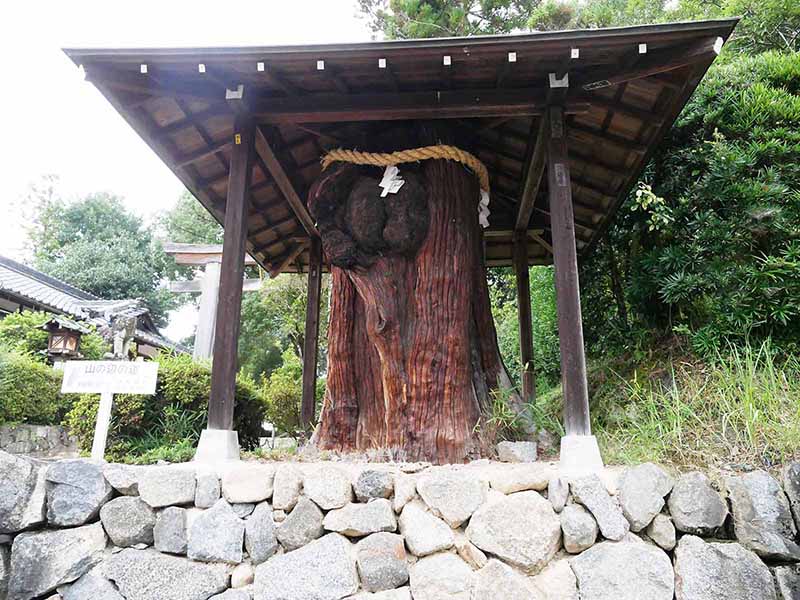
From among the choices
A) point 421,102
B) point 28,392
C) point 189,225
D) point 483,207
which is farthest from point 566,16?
point 189,225

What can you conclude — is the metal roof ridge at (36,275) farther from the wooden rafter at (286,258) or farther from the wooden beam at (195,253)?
the wooden rafter at (286,258)

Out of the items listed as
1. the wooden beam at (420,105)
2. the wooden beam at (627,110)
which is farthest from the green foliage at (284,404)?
the wooden beam at (627,110)

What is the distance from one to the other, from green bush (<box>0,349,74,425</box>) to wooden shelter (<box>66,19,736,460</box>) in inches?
115

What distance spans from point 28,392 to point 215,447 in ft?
13.0

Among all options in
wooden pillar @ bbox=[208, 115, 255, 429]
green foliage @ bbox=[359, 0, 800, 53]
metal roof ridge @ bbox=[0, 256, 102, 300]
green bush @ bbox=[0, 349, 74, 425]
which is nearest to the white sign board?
wooden pillar @ bbox=[208, 115, 255, 429]

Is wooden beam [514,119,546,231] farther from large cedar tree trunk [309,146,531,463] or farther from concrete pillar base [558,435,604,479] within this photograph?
concrete pillar base [558,435,604,479]

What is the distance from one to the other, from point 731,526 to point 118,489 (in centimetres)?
305

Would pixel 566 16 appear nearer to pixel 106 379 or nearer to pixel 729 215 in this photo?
pixel 729 215

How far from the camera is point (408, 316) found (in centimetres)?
381

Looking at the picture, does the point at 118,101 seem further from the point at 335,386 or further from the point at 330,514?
the point at 330,514

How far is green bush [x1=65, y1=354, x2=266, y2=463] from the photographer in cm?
452

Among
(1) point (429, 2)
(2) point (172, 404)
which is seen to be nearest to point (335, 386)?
(2) point (172, 404)

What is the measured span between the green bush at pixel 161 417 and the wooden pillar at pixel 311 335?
106 cm

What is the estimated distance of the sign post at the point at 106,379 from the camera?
125 inches
